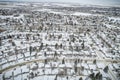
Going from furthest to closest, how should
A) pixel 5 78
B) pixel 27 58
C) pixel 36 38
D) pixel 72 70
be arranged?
pixel 36 38, pixel 27 58, pixel 72 70, pixel 5 78

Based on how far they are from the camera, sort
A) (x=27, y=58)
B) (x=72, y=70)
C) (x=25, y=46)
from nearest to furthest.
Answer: (x=72, y=70), (x=27, y=58), (x=25, y=46)

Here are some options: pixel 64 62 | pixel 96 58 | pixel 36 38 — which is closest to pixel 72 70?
pixel 64 62

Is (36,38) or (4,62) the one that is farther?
(36,38)

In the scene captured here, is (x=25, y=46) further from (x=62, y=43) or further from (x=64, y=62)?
(x=64, y=62)

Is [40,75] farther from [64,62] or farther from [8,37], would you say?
[8,37]

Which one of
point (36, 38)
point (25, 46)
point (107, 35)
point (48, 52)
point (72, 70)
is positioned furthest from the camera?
point (107, 35)

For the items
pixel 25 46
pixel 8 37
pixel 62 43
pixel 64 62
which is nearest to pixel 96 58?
pixel 64 62

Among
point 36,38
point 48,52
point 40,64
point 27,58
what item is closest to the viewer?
point 40,64

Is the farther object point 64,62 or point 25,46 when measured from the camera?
point 25,46
